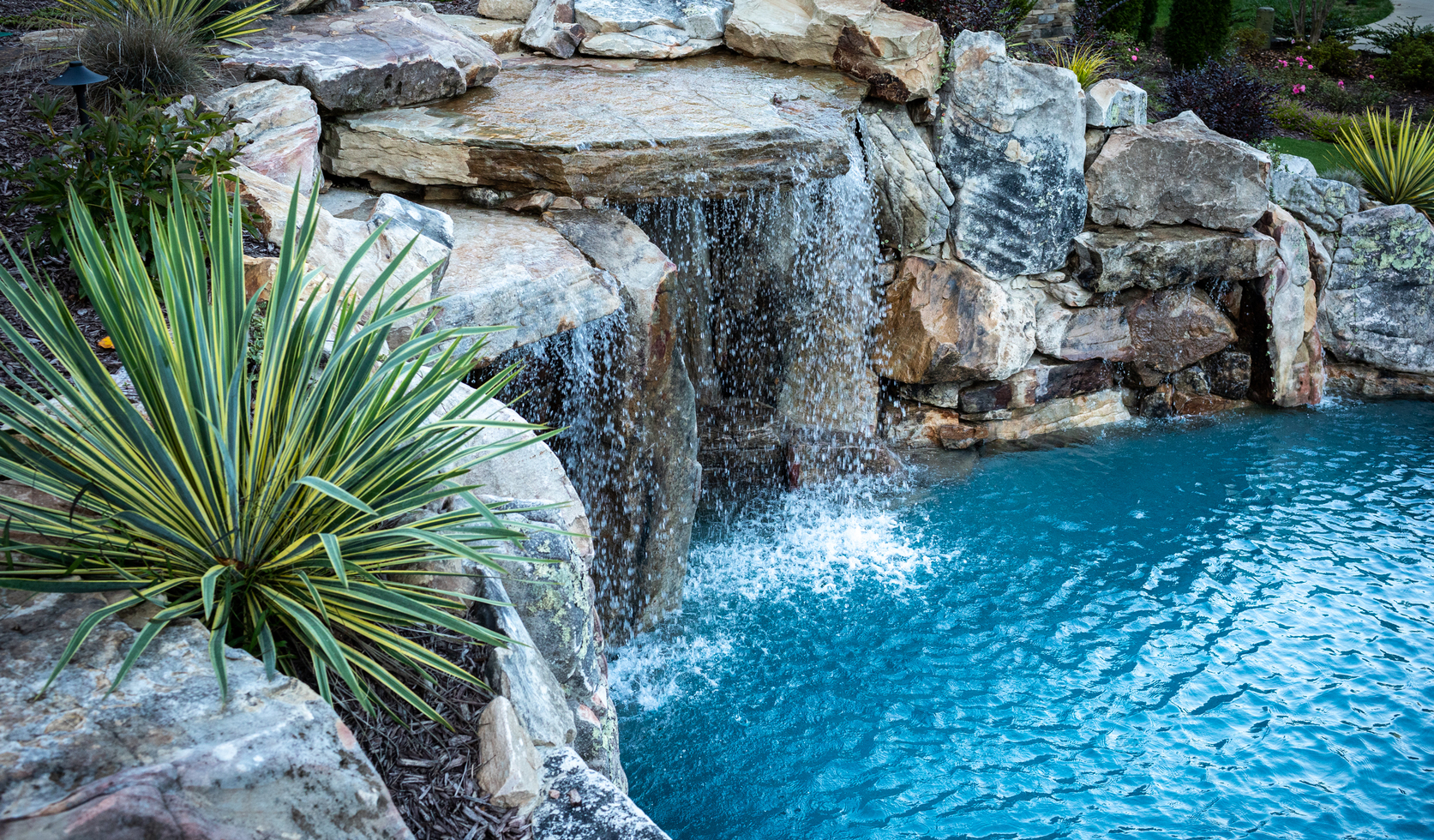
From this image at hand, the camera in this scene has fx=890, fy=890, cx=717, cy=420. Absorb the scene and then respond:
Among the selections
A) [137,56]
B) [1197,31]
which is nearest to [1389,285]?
[1197,31]

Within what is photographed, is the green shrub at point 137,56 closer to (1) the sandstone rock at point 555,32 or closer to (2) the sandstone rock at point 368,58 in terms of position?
(2) the sandstone rock at point 368,58

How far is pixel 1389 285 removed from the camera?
Result: 10039 mm

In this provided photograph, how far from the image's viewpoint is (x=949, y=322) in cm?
871

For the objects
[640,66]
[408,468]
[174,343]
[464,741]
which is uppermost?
[640,66]

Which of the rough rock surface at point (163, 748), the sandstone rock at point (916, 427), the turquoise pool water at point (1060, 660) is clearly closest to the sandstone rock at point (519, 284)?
the turquoise pool water at point (1060, 660)

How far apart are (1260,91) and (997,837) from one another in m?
10.2

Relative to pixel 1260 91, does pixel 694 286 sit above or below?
below

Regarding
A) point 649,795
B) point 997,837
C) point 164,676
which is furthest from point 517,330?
point 997,837

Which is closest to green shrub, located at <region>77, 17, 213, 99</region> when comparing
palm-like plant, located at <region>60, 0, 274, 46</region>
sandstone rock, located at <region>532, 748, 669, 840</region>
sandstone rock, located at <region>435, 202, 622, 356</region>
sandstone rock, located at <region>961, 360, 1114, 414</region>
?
palm-like plant, located at <region>60, 0, 274, 46</region>

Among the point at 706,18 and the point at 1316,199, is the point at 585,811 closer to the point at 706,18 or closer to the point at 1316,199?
the point at 706,18

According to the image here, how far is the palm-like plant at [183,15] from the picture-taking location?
576cm

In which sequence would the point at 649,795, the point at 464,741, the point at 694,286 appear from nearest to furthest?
the point at 464,741
the point at 649,795
the point at 694,286

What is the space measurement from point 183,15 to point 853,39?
523 cm

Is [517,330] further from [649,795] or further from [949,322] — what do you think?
[949,322]
